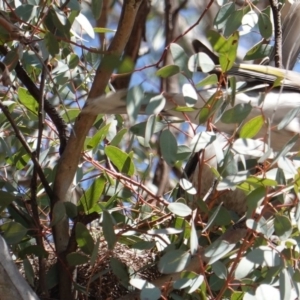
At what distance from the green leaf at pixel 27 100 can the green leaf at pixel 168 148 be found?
0.52m

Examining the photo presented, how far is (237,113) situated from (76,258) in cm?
51

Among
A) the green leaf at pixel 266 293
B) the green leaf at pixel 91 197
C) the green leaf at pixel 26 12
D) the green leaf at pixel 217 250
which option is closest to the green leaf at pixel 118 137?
the green leaf at pixel 91 197

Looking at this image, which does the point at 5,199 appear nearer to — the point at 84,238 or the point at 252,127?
the point at 84,238

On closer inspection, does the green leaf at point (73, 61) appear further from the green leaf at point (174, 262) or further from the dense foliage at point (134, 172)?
the green leaf at point (174, 262)

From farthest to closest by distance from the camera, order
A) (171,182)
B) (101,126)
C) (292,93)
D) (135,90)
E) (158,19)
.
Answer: (158,19) < (171,182) < (292,93) < (101,126) < (135,90)

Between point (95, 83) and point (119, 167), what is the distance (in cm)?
25

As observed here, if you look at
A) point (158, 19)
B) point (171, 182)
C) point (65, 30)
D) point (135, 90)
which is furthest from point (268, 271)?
point (158, 19)

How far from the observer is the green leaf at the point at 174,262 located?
1296mm

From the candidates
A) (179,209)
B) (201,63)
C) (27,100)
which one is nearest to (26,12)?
(27,100)

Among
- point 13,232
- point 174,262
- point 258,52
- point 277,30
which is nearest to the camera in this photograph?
point 174,262

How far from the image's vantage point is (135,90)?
1.27 m

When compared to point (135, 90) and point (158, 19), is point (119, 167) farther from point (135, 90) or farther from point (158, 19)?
point (158, 19)

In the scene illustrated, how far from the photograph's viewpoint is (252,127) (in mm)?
1318

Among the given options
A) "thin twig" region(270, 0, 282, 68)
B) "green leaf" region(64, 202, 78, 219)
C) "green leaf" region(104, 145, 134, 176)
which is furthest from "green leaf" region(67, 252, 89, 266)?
"thin twig" region(270, 0, 282, 68)
